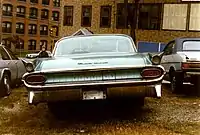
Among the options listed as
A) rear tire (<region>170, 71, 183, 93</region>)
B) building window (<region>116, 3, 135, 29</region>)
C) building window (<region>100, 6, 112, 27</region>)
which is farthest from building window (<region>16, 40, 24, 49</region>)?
rear tire (<region>170, 71, 183, 93</region>)

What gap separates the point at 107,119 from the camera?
261 inches

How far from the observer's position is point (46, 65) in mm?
6125

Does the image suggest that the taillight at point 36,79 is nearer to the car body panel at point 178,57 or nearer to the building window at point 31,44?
the car body panel at point 178,57

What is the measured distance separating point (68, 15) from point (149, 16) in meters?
7.93

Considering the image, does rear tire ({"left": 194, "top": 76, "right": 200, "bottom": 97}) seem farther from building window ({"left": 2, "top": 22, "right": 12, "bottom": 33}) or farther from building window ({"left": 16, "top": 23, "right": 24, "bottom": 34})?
building window ({"left": 16, "top": 23, "right": 24, "bottom": 34})

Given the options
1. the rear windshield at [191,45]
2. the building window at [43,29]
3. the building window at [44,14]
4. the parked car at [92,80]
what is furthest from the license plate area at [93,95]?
the building window at [44,14]

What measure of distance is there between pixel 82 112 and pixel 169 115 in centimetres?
151

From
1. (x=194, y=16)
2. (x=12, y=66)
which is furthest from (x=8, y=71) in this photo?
(x=194, y=16)

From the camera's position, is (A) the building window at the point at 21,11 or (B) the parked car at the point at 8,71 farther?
(A) the building window at the point at 21,11

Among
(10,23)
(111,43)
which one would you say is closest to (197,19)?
(111,43)

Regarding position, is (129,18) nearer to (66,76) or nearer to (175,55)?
(175,55)

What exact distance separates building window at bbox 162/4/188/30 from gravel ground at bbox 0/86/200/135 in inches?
965

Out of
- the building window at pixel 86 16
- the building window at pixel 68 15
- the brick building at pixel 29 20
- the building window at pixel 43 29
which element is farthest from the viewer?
the building window at pixel 43 29

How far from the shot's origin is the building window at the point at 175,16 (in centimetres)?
3228
